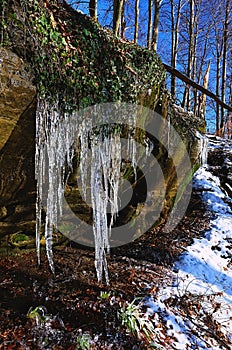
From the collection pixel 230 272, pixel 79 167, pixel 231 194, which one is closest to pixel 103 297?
pixel 79 167

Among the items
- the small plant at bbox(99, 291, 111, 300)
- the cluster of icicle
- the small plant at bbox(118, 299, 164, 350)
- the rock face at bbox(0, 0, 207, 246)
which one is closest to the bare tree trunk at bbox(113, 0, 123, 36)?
the rock face at bbox(0, 0, 207, 246)

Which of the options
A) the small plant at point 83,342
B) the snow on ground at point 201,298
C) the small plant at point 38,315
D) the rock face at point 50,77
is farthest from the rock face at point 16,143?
the snow on ground at point 201,298

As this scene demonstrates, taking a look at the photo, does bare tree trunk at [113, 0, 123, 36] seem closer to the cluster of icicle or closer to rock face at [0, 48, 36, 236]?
the cluster of icicle

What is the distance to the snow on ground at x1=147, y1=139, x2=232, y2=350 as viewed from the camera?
9.50ft

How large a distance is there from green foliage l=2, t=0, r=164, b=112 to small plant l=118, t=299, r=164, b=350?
2204mm

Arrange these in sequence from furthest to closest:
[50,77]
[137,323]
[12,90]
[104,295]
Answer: [104,295] → [137,323] → [50,77] → [12,90]

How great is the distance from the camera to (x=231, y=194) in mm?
6926

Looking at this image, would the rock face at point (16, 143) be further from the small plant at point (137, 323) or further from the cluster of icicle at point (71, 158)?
the small plant at point (137, 323)

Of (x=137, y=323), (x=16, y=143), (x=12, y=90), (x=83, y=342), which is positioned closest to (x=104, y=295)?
(x=137, y=323)

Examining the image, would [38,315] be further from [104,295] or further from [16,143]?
[16,143]

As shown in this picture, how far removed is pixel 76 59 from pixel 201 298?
3358 mm

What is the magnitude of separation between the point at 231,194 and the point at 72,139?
18.2 feet

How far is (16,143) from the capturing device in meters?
2.66

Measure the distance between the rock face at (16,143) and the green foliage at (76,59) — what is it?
0.16 meters
